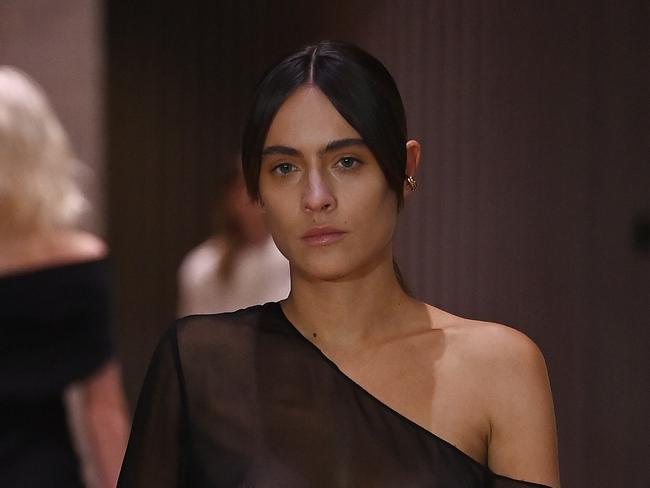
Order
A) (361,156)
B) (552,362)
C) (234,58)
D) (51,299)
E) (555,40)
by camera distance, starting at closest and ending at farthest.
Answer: (361,156), (51,299), (555,40), (552,362), (234,58)

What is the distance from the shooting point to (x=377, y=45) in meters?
3.26

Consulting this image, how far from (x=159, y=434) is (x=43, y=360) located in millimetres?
1144

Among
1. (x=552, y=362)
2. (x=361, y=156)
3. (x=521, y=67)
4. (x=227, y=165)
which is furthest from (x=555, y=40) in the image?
(x=361, y=156)

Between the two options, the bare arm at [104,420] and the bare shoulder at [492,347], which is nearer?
the bare shoulder at [492,347]

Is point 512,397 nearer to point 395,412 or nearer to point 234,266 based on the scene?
point 395,412

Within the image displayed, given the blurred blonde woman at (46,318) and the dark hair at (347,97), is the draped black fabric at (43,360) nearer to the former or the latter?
the blurred blonde woman at (46,318)

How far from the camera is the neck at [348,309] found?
164cm

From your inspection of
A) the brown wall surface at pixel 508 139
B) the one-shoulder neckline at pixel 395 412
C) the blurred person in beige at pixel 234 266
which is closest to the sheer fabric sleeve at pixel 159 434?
the one-shoulder neckline at pixel 395 412

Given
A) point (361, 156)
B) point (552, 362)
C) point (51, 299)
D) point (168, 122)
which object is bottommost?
point (552, 362)

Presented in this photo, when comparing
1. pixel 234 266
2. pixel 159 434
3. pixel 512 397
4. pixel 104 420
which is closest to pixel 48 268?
pixel 104 420

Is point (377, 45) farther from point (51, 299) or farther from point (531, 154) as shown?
point (51, 299)

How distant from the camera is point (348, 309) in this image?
1638 millimetres

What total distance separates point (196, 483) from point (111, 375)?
→ 126 cm

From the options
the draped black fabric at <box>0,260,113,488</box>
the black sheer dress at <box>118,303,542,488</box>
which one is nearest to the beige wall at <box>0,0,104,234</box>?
the draped black fabric at <box>0,260,113,488</box>
